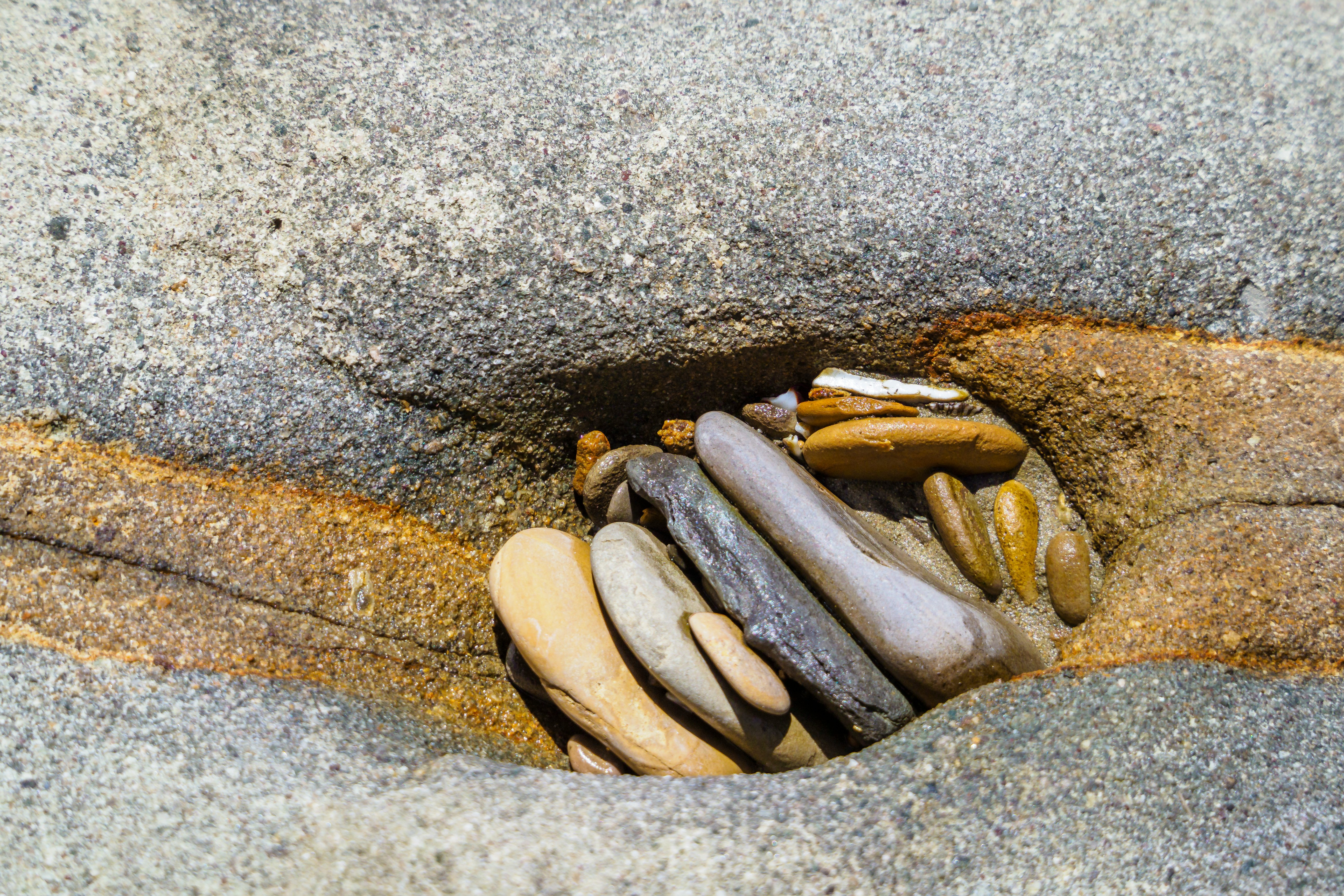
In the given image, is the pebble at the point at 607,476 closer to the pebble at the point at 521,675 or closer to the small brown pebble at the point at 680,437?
the small brown pebble at the point at 680,437

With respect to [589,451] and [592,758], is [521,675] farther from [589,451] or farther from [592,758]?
[589,451]

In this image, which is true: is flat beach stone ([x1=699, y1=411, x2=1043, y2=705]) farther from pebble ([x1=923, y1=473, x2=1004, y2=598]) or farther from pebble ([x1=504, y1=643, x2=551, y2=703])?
pebble ([x1=504, y1=643, x2=551, y2=703])

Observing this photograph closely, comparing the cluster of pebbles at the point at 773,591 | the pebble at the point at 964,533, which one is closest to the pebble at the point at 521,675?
the cluster of pebbles at the point at 773,591

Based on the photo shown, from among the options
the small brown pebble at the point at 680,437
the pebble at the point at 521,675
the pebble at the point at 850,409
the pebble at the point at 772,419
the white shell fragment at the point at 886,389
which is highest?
the white shell fragment at the point at 886,389

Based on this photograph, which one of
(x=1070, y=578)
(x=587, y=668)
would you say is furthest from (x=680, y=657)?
(x=1070, y=578)

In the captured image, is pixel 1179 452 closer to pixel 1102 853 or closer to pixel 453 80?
pixel 1102 853

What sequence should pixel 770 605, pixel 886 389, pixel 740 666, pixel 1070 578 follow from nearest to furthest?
pixel 740 666, pixel 770 605, pixel 1070 578, pixel 886 389

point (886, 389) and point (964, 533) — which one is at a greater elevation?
point (886, 389)

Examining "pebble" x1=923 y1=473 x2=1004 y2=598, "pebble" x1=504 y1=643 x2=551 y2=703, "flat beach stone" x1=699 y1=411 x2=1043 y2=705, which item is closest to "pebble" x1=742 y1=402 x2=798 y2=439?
"flat beach stone" x1=699 y1=411 x2=1043 y2=705
